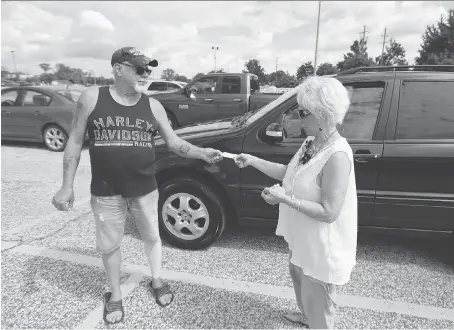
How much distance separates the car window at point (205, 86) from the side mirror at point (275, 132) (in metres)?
6.49

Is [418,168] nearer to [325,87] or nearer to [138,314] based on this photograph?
[325,87]

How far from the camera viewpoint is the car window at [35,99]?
24.9 ft

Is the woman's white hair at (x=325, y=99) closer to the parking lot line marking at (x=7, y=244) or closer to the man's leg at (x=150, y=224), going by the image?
the man's leg at (x=150, y=224)

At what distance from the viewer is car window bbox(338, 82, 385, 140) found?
277cm

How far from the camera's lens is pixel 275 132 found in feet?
9.11

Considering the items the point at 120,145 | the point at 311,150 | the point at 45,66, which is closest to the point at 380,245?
the point at 311,150

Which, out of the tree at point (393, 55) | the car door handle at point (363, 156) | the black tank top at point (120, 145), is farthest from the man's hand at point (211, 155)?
the tree at point (393, 55)

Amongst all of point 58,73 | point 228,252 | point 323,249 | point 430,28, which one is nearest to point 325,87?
point 323,249

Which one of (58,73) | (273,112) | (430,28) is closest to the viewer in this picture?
(273,112)

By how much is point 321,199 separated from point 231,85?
7750 millimetres

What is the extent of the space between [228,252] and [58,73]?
397ft

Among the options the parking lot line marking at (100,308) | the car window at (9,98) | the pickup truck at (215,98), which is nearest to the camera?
the parking lot line marking at (100,308)

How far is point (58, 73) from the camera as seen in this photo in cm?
10650

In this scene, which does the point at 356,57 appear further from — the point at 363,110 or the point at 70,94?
the point at 363,110
